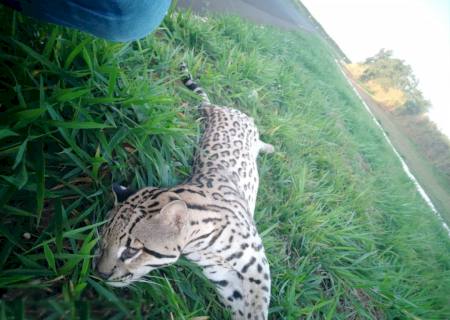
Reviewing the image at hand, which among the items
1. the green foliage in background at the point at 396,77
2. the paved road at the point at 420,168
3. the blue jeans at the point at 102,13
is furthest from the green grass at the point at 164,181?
the green foliage in background at the point at 396,77

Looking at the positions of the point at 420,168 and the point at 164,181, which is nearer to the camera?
the point at 164,181

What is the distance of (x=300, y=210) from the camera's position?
3.56 m

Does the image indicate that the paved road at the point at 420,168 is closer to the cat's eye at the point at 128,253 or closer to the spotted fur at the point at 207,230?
the spotted fur at the point at 207,230

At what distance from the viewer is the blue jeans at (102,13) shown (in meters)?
1.30

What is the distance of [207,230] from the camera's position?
85.3 inches

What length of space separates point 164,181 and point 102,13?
4.77ft

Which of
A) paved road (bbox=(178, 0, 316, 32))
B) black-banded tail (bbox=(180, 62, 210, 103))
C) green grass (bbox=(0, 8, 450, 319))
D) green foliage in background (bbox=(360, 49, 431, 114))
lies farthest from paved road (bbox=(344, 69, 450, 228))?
black-banded tail (bbox=(180, 62, 210, 103))

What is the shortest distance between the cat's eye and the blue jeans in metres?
1.09

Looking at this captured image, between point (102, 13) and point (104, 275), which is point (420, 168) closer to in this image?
point (104, 275)

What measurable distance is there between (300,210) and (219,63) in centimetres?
223

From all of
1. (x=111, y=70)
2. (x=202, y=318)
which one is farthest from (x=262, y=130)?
(x=202, y=318)

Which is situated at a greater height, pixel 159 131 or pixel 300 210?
pixel 159 131

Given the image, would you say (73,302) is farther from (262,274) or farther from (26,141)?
(262,274)

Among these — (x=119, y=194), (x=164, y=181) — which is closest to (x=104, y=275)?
(x=119, y=194)
